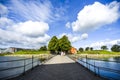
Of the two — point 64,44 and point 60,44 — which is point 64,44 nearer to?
point 64,44

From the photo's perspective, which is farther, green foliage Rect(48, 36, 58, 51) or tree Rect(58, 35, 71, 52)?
green foliage Rect(48, 36, 58, 51)

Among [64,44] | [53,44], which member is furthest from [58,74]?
[53,44]

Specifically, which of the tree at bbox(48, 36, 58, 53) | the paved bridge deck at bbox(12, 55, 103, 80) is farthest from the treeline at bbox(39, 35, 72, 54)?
the paved bridge deck at bbox(12, 55, 103, 80)

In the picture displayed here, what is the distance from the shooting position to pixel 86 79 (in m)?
6.41

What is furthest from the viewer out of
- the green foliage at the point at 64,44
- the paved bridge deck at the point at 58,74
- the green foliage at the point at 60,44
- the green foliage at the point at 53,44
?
the green foliage at the point at 53,44

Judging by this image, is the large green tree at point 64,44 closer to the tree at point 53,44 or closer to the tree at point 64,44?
the tree at point 64,44

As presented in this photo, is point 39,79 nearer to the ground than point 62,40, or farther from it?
nearer to the ground

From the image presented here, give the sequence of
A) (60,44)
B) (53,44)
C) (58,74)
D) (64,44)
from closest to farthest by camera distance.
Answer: (58,74), (64,44), (60,44), (53,44)

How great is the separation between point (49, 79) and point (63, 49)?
5146cm

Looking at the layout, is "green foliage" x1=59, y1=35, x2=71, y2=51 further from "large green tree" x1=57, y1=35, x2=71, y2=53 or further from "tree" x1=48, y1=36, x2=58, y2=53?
"tree" x1=48, y1=36, x2=58, y2=53

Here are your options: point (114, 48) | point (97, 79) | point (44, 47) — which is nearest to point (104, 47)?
point (114, 48)

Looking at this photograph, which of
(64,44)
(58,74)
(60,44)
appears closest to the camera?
(58,74)

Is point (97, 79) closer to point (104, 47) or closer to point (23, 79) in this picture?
point (23, 79)

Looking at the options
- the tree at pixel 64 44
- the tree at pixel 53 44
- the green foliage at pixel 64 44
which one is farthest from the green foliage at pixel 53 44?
the green foliage at pixel 64 44
